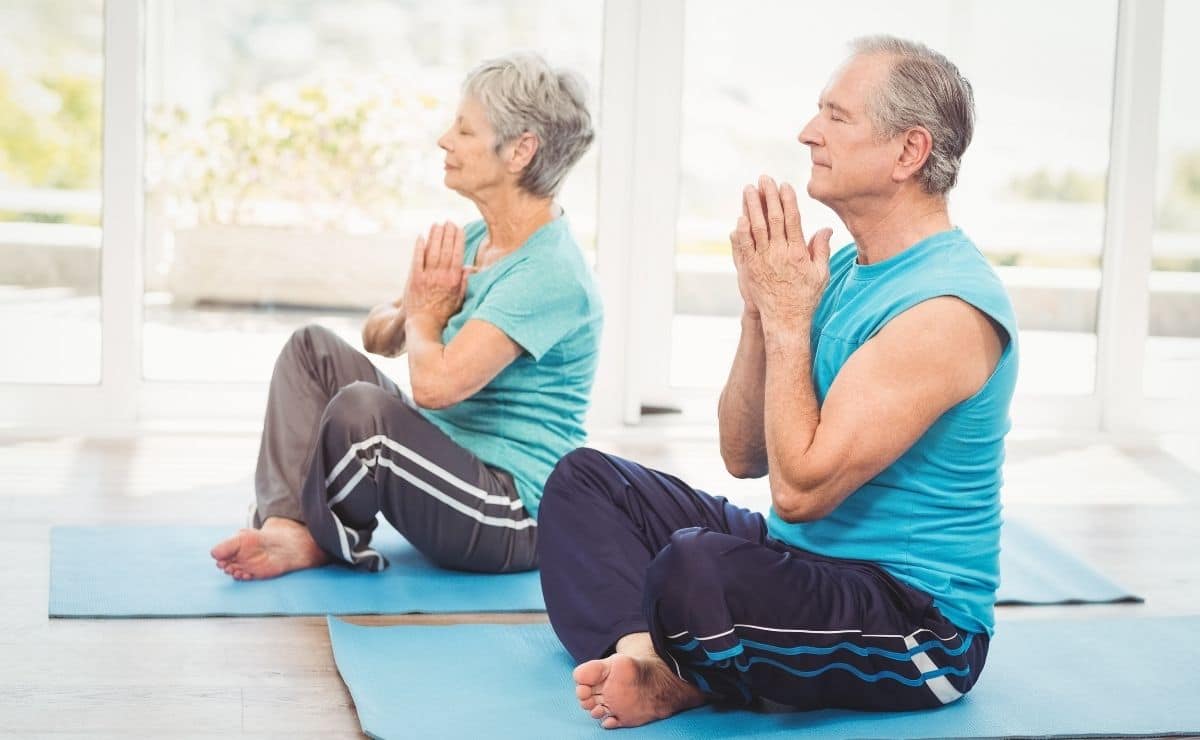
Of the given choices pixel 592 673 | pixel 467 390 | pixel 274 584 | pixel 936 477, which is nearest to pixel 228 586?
pixel 274 584

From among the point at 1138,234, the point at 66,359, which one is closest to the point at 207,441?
the point at 66,359

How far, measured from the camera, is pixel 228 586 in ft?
9.06

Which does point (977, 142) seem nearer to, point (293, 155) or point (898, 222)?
point (293, 155)

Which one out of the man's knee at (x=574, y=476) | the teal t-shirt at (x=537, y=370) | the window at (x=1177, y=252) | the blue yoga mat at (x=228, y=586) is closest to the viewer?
the man's knee at (x=574, y=476)

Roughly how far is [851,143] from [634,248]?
2417 mm

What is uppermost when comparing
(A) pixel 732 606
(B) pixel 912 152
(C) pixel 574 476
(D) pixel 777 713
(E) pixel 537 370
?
(B) pixel 912 152

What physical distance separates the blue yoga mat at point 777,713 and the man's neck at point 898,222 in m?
0.66

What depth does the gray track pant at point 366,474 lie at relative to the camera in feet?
8.84

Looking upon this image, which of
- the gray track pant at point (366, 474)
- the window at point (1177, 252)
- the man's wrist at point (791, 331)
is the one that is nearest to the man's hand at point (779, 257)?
the man's wrist at point (791, 331)

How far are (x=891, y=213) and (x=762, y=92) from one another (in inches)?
99.0

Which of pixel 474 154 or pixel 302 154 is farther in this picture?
pixel 302 154

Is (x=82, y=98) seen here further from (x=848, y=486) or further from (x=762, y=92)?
(x=848, y=486)

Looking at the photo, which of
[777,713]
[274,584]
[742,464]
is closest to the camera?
[777,713]

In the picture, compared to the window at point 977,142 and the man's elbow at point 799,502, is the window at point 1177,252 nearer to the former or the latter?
the window at point 977,142
